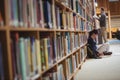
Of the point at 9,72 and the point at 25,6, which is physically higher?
the point at 25,6

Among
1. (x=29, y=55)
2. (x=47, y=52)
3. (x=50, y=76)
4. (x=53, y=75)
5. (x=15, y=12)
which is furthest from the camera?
(x=53, y=75)

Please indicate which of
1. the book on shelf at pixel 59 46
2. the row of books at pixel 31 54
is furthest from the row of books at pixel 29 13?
the book on shelf at pixel 59 46

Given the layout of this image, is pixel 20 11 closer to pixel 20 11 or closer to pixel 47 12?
pixel 20 11

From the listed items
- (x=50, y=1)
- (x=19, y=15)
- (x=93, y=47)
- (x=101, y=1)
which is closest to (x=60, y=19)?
(x=50, y=1)

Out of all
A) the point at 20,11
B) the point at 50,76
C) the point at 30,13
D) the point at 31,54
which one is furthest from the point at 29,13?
the point at 50,76

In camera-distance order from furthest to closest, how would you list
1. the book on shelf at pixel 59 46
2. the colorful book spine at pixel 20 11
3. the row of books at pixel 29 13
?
the book on shelf at pixel 59 46 → the colorful book spine at pixel 20 11 → the row of books at pixel 29 13

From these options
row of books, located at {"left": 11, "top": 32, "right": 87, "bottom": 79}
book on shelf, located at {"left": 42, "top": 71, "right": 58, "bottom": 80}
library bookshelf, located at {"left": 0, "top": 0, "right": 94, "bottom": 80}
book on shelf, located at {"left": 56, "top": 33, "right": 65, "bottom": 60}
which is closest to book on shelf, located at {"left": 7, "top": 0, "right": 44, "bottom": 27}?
library bookshelf, located at {"left": 0, "top": 0, "right": 94, "bottom": 80}

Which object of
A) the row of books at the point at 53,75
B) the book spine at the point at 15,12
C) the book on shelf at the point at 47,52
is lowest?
the row of books at the point at 53,75

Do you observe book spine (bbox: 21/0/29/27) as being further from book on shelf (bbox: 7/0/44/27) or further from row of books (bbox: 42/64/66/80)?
row of books (bbox: 42/64/66/80)

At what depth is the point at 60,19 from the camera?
10.7ft

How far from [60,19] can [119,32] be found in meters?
14.1

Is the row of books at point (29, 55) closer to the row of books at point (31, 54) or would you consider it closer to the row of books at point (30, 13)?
the row of books at point (31, 54)

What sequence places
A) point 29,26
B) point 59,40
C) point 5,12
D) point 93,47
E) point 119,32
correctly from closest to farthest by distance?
point 5,12 → point 29,26 → point 59,40 → point 93,47 → point 119,32

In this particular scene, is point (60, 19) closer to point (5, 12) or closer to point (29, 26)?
point (29, 26)
